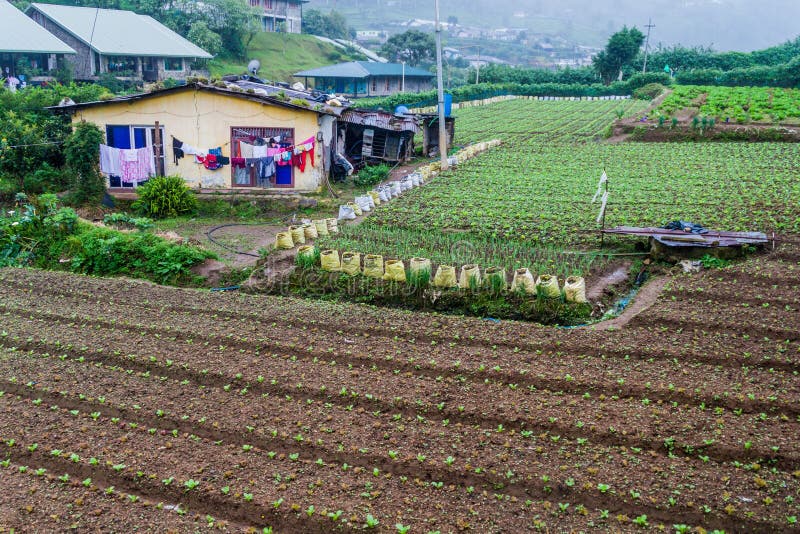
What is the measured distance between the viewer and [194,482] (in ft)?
26.5

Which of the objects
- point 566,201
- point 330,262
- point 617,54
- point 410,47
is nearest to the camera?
point 330,262

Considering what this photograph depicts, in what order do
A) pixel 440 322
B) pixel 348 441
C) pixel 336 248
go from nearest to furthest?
pixel 348 441 < pixel 440 322 < pixel 336 248

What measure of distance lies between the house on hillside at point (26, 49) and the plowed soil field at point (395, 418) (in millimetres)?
33739

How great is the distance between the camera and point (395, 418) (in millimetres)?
9445

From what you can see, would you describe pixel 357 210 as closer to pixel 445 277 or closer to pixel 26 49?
pixel 445 277

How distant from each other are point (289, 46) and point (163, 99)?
58039mm

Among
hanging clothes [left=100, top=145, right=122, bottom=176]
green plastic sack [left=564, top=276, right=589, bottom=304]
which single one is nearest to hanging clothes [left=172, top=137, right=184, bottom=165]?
hanging clothes [left=100, top=145, right=122, bottom=176]

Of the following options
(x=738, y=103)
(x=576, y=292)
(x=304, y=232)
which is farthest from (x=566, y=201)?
(x=738, y=103)

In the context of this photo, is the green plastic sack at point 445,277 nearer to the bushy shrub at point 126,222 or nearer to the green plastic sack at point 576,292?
the green plastic sack at point 576,292

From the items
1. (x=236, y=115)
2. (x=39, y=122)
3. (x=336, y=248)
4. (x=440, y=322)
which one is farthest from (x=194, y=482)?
(x=39, y=122)

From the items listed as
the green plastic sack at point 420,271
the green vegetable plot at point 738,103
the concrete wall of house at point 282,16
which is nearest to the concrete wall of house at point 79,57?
the concrete wall of house at point 282,16

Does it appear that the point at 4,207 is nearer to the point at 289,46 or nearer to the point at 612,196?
the point at 612,196

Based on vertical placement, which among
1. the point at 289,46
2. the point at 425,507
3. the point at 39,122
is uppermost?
the point at 289,46

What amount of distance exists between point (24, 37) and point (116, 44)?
5.94m
